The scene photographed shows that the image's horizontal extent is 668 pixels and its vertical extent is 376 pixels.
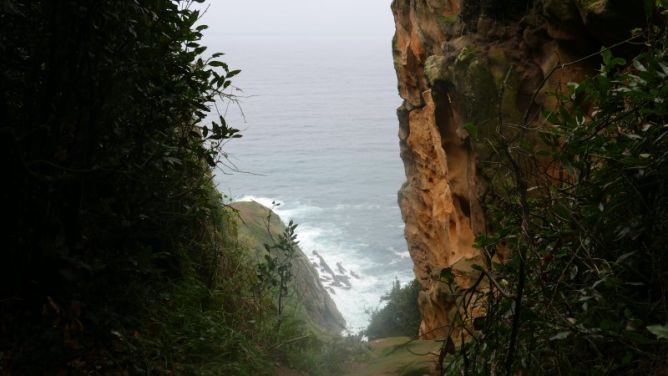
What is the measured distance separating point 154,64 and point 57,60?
2.82 feet

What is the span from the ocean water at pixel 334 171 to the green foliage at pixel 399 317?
585 centimetres

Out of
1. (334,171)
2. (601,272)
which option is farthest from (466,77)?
(334,171)

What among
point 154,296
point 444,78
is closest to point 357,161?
point 444,78

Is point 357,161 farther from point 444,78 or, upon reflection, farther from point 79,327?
point 79,327

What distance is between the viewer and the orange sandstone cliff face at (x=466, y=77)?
23.8ft

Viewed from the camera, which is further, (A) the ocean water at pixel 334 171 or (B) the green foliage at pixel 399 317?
(A) the ocean water at pixel 334 171

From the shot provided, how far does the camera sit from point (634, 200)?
2.75m

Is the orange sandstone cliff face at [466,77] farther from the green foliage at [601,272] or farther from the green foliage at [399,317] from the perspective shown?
the green foliage at [399,317]

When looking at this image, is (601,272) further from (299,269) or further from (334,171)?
(334,171)

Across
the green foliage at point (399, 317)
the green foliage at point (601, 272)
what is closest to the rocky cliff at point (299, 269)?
the green foliage at point (399, 317)

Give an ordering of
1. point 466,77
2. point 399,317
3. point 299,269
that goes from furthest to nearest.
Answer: point 399,317 → point 299,269 → point 466,77

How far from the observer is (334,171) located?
67.2 metres

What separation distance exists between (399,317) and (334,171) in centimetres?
4771

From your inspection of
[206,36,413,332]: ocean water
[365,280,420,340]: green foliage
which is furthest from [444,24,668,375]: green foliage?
[365,280,420,340]: green foliage
